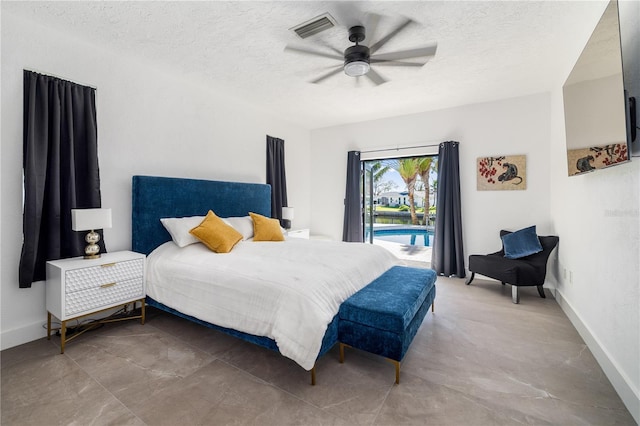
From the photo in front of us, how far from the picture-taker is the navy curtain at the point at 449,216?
14.6 feet

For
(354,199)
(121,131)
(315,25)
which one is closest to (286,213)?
(354,199)

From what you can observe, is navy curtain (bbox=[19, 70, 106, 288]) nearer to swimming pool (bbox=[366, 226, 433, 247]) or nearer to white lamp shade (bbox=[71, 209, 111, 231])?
white lamp shade (bbox=[71, 209, 111, 231])

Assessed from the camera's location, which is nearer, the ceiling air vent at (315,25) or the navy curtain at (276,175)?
the ceiling air vent at (315,25)

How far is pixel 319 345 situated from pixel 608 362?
78.6 inches

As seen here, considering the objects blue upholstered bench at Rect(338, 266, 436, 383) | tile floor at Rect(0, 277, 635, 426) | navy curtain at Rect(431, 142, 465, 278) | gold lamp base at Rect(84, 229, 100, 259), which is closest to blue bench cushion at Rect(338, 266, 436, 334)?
blue upholstered bench at Rect(338, 266, 436, 383)

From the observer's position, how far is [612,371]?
1872mm

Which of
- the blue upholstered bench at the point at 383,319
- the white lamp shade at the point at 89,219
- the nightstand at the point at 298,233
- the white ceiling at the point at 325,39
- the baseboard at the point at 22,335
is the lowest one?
the baseboard at the point at 22,335

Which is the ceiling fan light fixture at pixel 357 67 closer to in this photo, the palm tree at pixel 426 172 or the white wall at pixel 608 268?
the white wall at pixel 608 268

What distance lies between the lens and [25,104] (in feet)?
7.84

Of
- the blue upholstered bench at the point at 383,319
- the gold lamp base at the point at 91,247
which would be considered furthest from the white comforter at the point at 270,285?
the gold lamp base at the point at 91,247

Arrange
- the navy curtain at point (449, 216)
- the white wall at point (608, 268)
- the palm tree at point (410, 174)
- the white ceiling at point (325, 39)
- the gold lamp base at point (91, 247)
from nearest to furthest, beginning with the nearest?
1. the white wall at point (608, 268)
2. the white ceiling at point (325, 39)
3. the gold lamp base at point (91, 247)
4. the navy curtain at point (449, 216)
5. the palm tree at point (410, 174)

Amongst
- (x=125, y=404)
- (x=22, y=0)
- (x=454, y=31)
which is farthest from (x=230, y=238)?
(x=454, y=31)

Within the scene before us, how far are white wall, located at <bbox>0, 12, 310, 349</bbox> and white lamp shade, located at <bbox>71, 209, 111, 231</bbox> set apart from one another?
18.7 inches

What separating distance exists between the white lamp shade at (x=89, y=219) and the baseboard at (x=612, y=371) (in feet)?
12.8
